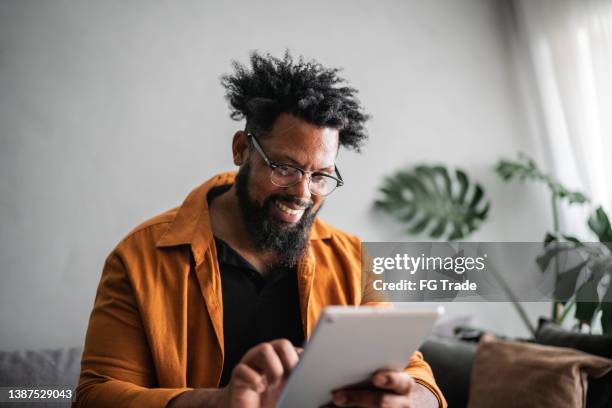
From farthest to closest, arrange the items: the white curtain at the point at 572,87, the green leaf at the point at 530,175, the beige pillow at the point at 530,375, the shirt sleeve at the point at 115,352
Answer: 1. the white curtain at the point at 572,87
2. the green leaf at the point at 530,175
3. the beige pillow at the point at 530,375
4. the shirt sleeve at the point at 115,352

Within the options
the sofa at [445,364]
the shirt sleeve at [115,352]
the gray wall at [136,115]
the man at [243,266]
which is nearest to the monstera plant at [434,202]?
the gray wall at [136,115]

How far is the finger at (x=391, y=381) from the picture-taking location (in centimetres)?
96

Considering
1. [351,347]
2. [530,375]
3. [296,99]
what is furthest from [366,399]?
[530,375]

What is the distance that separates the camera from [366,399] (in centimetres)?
99

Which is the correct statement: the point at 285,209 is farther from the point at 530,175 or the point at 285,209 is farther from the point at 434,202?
the point at 530,175

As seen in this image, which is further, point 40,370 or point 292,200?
point 40,370

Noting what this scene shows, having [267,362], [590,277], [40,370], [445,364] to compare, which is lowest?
[445,364]

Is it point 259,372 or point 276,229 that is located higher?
point 276,229

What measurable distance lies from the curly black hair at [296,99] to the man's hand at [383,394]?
64cm

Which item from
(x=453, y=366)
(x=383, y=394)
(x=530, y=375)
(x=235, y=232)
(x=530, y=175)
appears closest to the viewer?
(x=383, y=394)

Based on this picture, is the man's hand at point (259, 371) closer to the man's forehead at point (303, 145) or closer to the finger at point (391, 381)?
the finger at point (391, 381)

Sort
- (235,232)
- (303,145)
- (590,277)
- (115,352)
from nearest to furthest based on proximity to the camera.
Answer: (115,352), (303,145), (235,232), (590,277)

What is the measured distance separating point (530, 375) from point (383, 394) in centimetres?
93

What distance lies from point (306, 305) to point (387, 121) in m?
1.60
